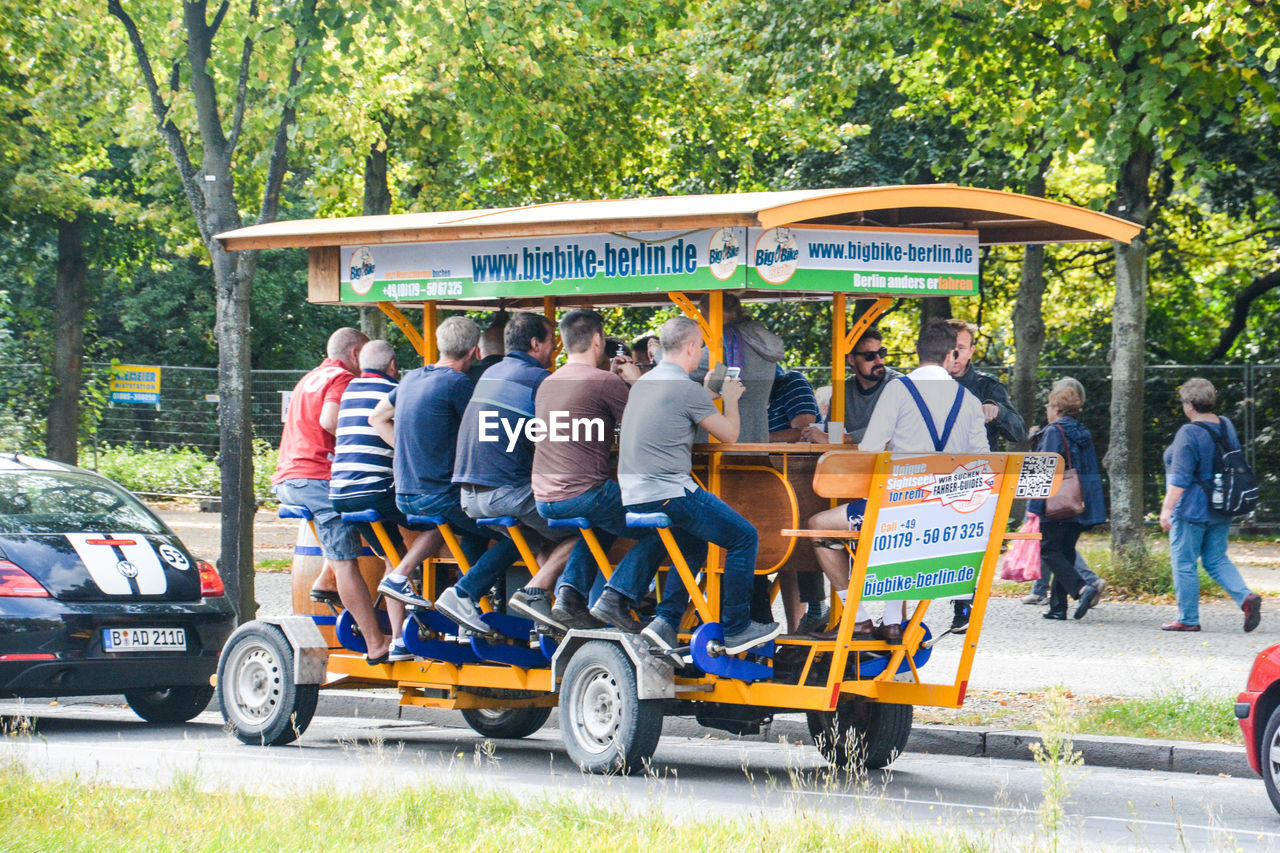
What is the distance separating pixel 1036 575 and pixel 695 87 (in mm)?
8492

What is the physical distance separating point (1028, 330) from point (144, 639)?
12.3 metres

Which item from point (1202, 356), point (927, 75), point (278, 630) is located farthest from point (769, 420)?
point (1202, 356)

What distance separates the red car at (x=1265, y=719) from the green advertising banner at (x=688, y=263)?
2405 mm

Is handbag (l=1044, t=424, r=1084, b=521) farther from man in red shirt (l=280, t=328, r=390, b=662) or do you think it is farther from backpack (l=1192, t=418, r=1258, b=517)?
man in red shirt (l=280, t=328, r=390, b=662)

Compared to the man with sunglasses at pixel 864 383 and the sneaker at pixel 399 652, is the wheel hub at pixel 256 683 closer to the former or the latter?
the sneaker at pixel 399 652

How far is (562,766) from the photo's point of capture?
852cm

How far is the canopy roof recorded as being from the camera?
741 cm

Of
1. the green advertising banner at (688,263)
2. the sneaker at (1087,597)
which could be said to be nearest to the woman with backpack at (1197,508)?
the sneaker at (1087,597)

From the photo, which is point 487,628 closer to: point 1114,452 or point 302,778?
point 302,778

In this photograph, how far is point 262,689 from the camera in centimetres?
937

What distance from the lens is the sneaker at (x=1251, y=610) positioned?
12.3m

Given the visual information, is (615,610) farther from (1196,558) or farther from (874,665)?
(1196,558)

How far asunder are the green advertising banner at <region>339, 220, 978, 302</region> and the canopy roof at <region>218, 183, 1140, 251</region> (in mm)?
145

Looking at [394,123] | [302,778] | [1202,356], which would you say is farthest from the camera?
[1202,356]
